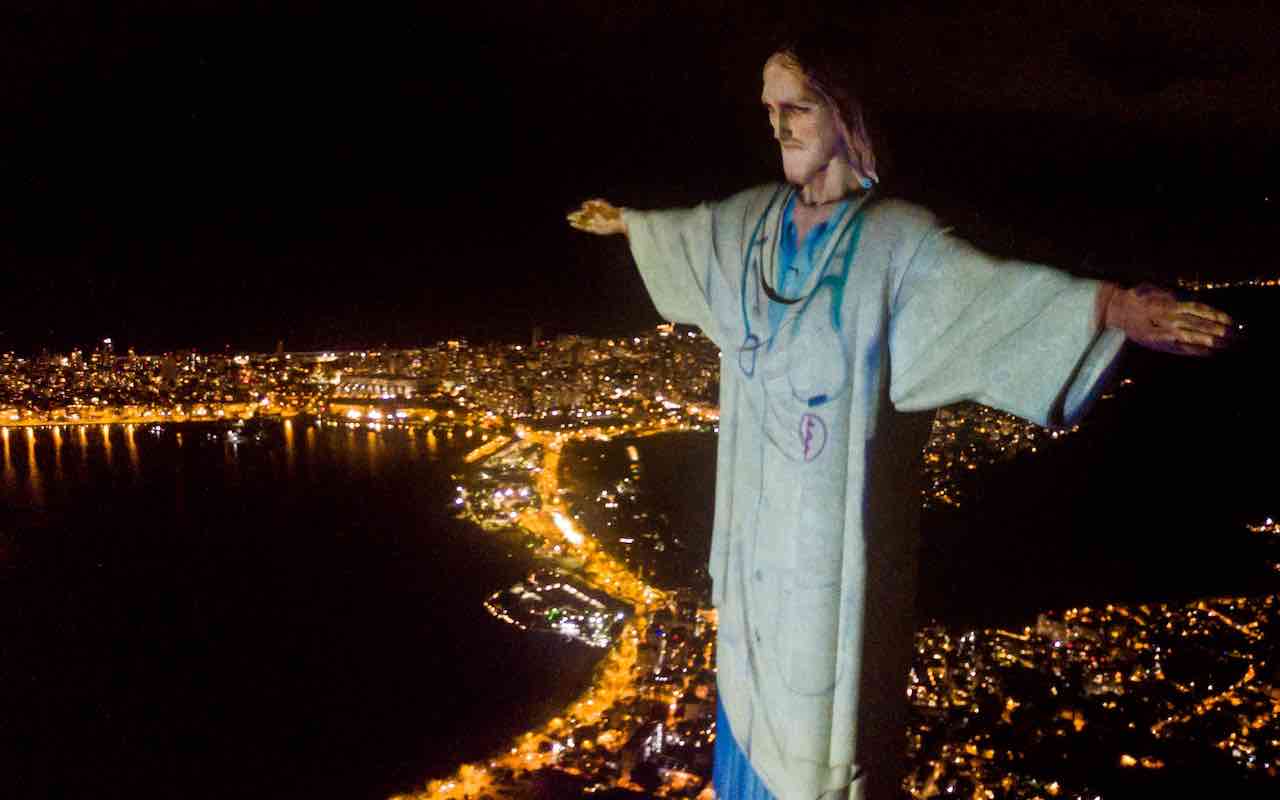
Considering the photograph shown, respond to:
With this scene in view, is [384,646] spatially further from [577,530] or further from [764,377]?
[764,377]

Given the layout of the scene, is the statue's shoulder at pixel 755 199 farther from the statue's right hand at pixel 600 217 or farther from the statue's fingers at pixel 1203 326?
the statue's fingers at pixel 1203 326

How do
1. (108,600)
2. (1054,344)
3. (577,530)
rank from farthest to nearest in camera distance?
1. (577,530)
2. (108,600)
3. (1054,344)

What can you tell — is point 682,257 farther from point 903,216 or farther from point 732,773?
point 732,773

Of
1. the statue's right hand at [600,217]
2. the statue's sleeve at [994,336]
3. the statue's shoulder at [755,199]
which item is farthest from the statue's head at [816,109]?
the statue's right hand at [600,217]

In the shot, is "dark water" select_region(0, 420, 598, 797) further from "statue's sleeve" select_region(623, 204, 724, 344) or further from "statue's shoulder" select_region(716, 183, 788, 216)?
"statue's shoulder" select_region(716, 183, 788, 216)

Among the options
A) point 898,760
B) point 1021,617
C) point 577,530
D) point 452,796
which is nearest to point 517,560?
point 577,530

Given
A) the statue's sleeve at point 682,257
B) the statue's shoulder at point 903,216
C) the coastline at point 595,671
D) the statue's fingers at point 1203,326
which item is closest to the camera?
the statue's fingers at point 1203,326

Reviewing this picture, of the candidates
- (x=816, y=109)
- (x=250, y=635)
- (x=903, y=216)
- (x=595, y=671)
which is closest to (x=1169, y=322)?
(x=903, y=216)
